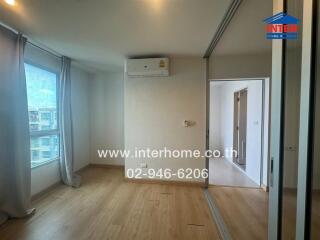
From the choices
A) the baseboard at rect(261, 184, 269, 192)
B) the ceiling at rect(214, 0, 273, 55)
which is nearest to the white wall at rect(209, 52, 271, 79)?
the ceiling at rect(214, 0, 273, 55)

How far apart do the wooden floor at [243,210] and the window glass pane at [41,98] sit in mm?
3125

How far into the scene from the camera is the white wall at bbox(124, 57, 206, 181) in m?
3.37

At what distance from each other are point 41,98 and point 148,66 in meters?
1.89

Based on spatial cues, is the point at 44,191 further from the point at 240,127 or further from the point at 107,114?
the point at 240,127

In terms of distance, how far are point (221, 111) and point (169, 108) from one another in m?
3.45

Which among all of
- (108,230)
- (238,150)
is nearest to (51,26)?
(108,230)

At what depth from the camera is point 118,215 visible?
2.44 m

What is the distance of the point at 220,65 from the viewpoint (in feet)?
10.9

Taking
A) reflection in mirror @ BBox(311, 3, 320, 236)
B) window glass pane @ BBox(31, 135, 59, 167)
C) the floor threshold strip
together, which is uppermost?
reflection in mirror @ BBox(311, 3, 320, 236)

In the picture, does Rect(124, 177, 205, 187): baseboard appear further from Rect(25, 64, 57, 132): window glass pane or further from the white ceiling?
the white ceiling

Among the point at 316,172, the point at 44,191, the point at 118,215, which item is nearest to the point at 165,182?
the point at 118,215

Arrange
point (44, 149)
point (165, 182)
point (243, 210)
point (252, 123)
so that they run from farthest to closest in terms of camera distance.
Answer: point (252, 123) → point (165, 182) → point (44, 149) → point (243, 210)

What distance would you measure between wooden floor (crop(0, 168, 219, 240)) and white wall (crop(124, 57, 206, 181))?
61cm

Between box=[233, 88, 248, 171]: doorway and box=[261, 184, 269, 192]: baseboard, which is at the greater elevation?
box=[233, 88, 248, 171]: doorway
